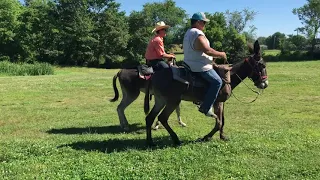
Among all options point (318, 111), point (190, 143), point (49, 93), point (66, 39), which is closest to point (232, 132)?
point (190, 143)

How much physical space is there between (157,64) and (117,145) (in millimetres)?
2420

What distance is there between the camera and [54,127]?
380 inches

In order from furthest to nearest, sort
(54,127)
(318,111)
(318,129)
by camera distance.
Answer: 1. (318,111)
2. (54,127)
3. (318,129)

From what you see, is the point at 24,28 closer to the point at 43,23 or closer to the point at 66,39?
the point at 43,23

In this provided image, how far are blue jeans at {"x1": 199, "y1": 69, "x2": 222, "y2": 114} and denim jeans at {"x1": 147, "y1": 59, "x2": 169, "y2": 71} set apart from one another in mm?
1730

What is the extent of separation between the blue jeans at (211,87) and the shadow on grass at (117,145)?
1.08 meters

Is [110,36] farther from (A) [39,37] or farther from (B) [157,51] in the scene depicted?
(B) [157,51]

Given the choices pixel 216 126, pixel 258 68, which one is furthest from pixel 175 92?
pixel 258 68

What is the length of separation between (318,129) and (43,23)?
49.7 m

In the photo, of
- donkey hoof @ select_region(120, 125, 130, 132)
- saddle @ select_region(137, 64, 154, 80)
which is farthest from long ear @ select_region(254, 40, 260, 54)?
donkey hoof @ select_region(120, 125, 130, 132)

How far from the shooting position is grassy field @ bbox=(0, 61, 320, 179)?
5418 mm

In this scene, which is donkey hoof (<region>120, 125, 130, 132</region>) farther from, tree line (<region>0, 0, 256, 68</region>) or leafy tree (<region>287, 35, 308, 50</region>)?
leafy tree (<region>287, 35, 308, 50</region>)

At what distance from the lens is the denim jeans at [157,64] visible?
8.47 metres

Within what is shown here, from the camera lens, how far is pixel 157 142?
742 centimetres
